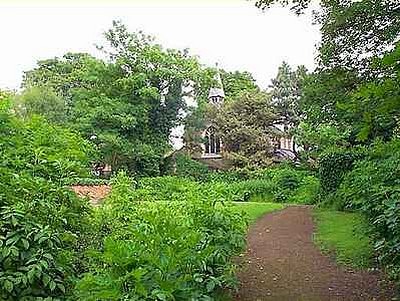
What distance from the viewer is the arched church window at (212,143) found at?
28.2 m

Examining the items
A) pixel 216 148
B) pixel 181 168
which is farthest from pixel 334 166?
pixel 216 148

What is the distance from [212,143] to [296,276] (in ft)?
75.7

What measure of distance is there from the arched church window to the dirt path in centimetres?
1873

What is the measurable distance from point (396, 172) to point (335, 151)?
1048 centimetres

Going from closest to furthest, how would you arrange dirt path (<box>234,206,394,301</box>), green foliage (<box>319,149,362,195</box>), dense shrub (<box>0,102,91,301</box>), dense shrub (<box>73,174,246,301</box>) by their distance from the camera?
dense shrub (<box>73,174,246,301</box>) < dense shrub (<box>0,102,91,301</box>) < dirt path (<box>234,206,394,301</box>) < green foliage (<box>319,149,362,195</box>)

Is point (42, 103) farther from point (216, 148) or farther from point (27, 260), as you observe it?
point (27, 260)

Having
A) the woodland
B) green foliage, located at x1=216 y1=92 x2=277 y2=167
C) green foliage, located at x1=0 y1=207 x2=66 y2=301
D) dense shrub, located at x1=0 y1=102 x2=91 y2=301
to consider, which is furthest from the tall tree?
green foliage, located at x1=0 y1=207 x2=66 y2=301

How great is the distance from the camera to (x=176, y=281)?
9.04 feet

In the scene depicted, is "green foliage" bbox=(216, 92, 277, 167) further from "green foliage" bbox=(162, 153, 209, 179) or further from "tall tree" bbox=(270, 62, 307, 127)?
"green foliage" bbox=(162, 153, 209, 179)

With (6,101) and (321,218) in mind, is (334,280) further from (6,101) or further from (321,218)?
(321,218)

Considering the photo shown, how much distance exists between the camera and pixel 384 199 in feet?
17.6

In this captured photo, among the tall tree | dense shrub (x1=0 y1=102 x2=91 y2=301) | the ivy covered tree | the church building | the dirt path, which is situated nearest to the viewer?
dense shrub (x1=0 y1=102 x2=91 y2=301)

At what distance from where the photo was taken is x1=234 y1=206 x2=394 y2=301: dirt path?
554 centimetres

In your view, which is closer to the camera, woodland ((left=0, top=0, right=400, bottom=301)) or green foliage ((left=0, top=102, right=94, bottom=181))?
woodland ((left=0, top=0, right=400, bottom=301))
